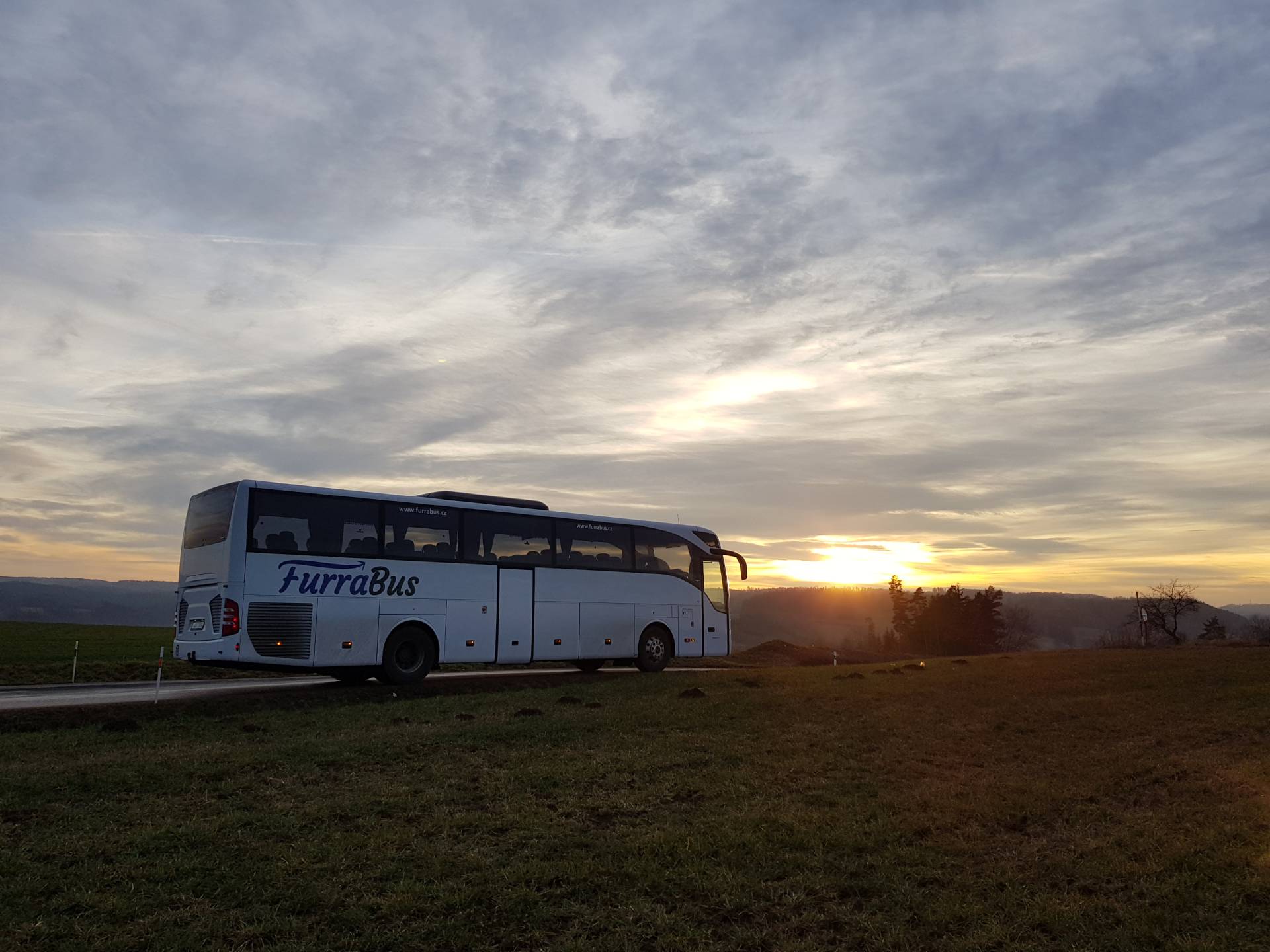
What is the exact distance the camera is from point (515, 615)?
79.5ft

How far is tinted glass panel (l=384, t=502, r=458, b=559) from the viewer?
22000mm

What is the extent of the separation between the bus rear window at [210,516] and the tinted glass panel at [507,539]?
5.71 m

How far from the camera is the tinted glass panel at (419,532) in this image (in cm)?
2200

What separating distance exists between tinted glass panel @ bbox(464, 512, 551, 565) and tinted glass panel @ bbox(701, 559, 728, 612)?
5892 millimetres

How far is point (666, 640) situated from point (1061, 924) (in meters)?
21.8

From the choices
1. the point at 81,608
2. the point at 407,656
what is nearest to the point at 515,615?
the point at 407,656

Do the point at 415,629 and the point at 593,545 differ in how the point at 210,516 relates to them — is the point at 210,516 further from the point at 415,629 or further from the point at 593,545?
the point at 593,545

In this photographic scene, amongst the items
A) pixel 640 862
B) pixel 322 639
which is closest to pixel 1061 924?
pixel 640 862

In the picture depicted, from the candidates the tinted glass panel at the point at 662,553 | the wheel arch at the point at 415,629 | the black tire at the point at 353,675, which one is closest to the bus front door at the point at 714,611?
the tinted glass panel at the point at 662,553

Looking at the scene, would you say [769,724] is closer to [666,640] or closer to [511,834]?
[511,834]

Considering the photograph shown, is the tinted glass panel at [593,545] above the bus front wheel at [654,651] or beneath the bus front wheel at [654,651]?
above

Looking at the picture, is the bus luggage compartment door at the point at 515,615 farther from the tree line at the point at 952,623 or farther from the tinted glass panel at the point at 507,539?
the tree line at the point at 952,623

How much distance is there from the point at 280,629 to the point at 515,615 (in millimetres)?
6183

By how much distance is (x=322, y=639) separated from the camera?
2064cm
